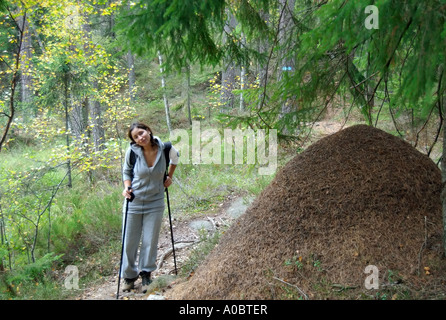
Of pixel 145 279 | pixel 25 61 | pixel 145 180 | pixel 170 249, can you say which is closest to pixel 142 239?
pixel 145 279

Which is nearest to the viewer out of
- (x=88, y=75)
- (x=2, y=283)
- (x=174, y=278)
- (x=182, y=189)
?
(x=174, y=278)

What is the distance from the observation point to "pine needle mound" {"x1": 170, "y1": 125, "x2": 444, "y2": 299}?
3.04 meters

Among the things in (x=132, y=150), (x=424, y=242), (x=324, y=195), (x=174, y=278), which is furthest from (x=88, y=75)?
(x=424, y=242)

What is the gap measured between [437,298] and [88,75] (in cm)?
913

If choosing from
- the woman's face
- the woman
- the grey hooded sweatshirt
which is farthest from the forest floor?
the woman's face

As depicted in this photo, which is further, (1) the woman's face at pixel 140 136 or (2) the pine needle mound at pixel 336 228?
(1) the woman's face at pixel 140 136

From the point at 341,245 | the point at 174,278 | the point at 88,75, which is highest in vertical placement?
the point at 88,75

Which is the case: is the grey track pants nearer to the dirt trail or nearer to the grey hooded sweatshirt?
the grey hooded sweatshirt

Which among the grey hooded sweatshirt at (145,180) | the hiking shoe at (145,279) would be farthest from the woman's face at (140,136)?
the hiking shoe at (145,279)

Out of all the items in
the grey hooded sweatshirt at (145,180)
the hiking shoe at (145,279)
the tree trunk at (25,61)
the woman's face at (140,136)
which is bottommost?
the hiking shoe at (145,279)

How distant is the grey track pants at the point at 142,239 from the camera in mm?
4309

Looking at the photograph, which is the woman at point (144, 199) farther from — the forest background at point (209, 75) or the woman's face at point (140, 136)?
the forest background at point (209, 75)

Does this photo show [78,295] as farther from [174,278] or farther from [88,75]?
[88,75]

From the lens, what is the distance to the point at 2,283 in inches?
189
